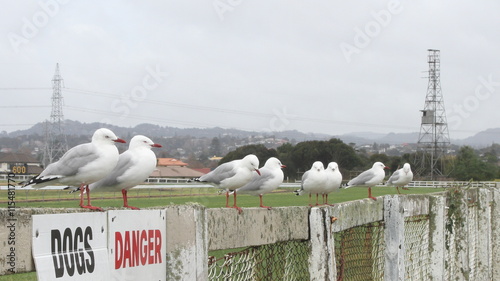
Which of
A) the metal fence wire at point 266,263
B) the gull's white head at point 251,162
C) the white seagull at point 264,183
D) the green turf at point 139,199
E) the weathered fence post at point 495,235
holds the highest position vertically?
the gull's white head at point 251,162

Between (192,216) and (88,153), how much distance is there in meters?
2.11

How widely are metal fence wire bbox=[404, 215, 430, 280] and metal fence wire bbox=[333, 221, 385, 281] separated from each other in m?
0.25

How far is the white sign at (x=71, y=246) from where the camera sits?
245 cm

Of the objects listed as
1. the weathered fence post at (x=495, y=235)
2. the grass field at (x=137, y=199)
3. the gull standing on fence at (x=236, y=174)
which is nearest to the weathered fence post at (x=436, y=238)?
the gull standing on fence at (x=236, y=174)

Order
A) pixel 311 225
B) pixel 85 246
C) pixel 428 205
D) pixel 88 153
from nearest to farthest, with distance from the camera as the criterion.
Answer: pixel 85 246, pixel 311 225, pixel 88 153, pixel 428 205

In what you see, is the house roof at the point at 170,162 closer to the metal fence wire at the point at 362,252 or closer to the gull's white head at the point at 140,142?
the gull's white head at the point at 140,142

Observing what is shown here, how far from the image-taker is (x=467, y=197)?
8.41m

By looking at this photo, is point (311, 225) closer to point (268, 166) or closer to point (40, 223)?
point (40, 223)

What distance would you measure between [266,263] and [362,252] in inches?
59.8

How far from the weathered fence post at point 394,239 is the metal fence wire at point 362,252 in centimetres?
12

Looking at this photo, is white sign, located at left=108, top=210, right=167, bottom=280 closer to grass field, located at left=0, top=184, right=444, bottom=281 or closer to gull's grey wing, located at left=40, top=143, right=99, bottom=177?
gull's grey wing, located at left=40, top=143, right=99, bottom=177

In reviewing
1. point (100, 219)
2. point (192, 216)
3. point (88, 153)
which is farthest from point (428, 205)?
point (100, 219)

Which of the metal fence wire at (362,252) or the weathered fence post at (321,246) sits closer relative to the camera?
the weathered fence post at (321,246)

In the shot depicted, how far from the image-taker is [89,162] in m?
5.14
